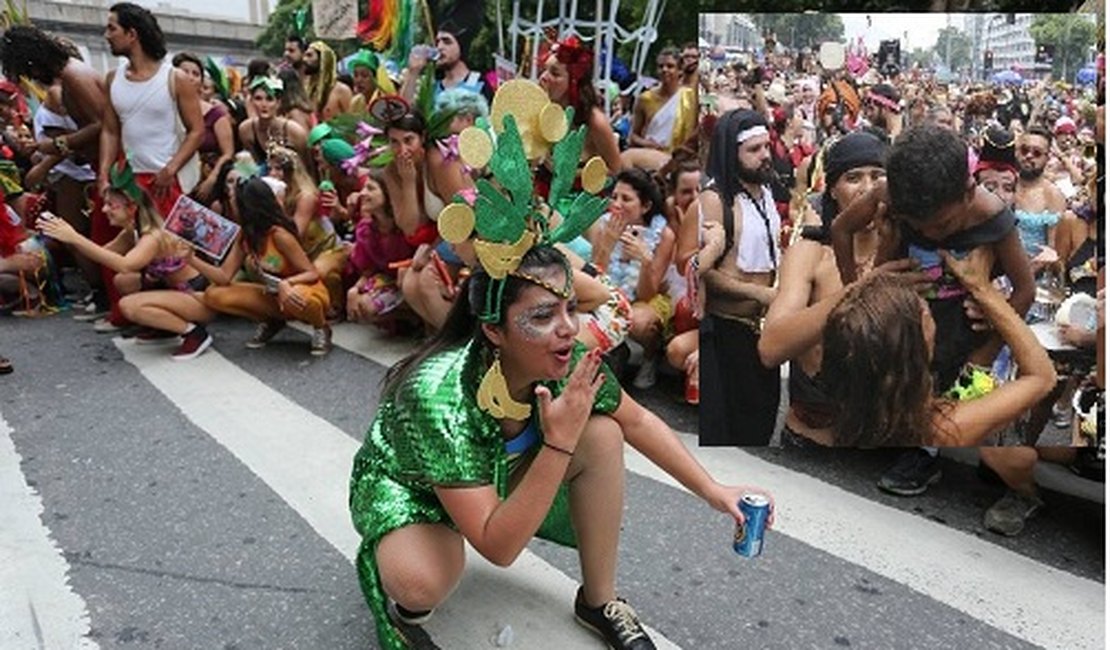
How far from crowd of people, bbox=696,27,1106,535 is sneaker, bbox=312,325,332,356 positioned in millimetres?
2806

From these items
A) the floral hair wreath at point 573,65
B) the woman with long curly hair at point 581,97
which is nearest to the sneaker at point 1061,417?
the woman with long curly hair at point 581,97

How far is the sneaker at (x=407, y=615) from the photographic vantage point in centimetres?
224

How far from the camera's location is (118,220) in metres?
4.98

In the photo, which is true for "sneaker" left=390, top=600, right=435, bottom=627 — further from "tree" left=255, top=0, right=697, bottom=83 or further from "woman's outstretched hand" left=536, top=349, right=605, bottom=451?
"tree" left=255, top=0, right=697, bottom=83

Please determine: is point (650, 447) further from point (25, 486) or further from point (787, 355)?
point (25, 486)

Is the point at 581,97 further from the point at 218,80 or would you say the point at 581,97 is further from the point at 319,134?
the point at 218,80

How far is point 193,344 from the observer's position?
5.05 metres

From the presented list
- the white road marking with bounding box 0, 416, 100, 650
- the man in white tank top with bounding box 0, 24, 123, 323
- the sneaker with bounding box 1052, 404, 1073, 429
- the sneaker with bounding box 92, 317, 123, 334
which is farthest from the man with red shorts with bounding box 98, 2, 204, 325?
the sneaker with bounding box 1052, 404, 1073, 429

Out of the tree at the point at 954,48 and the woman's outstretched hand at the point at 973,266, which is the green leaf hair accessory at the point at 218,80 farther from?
the woman's outstretched hand at the point at 973,266

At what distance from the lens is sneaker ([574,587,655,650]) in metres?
2.37

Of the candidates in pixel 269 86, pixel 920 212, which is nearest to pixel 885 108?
pixel 920 212

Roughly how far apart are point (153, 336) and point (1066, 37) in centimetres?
464

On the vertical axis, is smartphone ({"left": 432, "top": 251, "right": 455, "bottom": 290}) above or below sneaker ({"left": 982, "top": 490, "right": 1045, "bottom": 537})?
above

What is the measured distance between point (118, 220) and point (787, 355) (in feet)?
12.3
